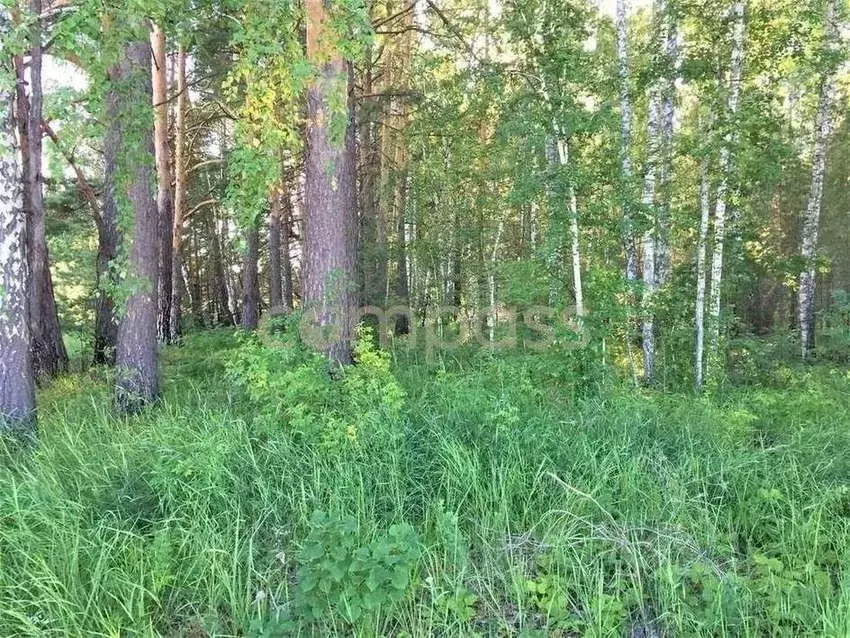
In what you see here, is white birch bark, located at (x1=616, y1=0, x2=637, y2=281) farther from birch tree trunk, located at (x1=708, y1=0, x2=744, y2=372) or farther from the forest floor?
the forest floor

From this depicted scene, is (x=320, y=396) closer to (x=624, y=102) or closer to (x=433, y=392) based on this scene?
(x=433, y=392)

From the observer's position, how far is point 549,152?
7.53m

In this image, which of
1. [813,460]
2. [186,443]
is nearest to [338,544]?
[186,443]

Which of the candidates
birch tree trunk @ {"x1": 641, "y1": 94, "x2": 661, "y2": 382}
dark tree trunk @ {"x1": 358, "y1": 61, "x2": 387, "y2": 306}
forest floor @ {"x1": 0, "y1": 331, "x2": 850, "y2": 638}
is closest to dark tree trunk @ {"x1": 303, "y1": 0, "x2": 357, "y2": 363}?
forest floor @ {"x1": 0, "y1": 331, "x2": 850, "y2": 638}

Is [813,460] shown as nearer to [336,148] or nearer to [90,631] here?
[90,631]

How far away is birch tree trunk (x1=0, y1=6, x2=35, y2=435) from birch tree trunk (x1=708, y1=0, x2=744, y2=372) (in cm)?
767

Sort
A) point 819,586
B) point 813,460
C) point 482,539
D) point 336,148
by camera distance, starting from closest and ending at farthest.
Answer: point 819,586
point 482,539
point 813,460
point 336,148

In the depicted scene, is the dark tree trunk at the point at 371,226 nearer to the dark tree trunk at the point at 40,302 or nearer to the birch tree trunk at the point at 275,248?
the birch tree trunk at the point at 275,248

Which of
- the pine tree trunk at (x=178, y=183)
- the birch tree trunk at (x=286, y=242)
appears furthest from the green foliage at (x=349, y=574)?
the birch tree trunk at (x=286, y=242)

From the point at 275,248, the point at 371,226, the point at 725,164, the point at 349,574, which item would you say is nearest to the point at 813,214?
the point at 725,164

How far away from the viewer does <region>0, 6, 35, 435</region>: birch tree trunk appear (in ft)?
13.5

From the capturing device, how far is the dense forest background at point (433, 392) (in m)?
2.33

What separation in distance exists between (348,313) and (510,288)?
6.96ft

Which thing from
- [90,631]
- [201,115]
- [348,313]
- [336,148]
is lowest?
[90,631]
